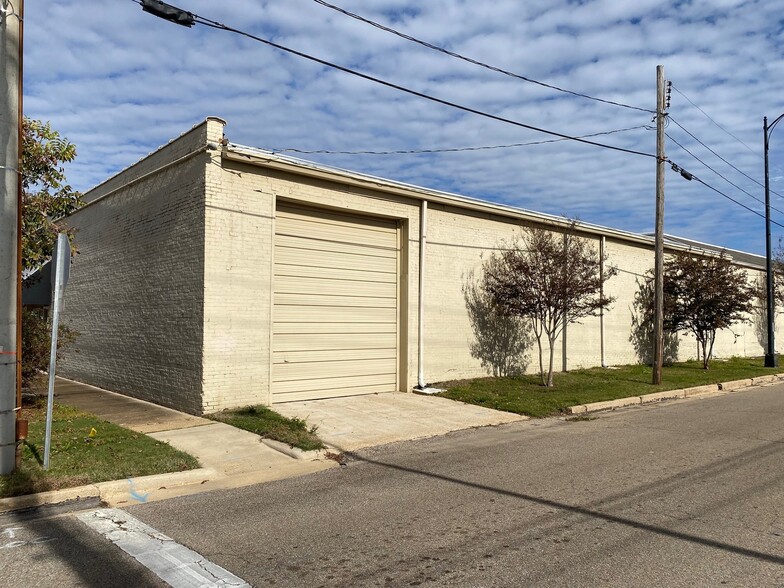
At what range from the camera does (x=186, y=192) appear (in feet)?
38.2

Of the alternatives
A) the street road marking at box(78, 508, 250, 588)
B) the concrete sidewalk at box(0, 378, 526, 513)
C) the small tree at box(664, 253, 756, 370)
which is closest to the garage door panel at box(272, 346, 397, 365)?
the concrete sidewalk at box(0, 378, 526, 513)

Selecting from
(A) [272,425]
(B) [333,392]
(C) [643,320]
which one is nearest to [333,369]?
(B) [333,392]

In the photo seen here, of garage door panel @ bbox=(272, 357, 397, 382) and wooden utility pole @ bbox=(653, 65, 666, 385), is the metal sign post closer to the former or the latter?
garage door panel @ bbox=(272, 357, 397, 382)

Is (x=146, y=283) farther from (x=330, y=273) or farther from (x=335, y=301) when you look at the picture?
(x=335, y=301)

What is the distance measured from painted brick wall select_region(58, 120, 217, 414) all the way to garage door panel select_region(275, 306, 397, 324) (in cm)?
191

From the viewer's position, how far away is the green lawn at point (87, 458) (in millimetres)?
6414

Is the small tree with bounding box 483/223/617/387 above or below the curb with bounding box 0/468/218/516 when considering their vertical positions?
above

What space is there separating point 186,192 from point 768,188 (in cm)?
2205

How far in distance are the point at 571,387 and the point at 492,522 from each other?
34.0ft

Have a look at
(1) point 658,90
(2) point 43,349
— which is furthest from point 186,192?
(1) point 658,90

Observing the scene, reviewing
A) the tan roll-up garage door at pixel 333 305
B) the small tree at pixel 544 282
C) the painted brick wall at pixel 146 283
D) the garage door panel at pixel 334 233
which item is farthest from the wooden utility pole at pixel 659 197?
the painted brick wall at pixel 146 283

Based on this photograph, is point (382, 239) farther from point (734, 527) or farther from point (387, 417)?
point (734, 527)

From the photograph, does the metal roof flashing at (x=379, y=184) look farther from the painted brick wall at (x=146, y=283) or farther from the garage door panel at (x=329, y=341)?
the garage door panel at (x=329, y=341)

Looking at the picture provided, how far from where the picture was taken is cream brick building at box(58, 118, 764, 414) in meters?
11.2
